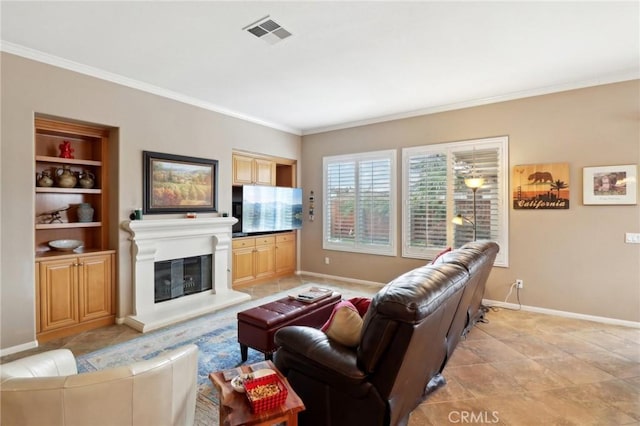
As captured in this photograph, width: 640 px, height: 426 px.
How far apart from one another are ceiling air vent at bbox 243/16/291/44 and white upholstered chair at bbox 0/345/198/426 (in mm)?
2577

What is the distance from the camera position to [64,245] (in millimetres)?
3652

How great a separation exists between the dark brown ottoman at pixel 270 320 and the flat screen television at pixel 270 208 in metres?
2.52

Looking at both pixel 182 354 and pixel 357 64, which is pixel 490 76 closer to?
pixel 357 64

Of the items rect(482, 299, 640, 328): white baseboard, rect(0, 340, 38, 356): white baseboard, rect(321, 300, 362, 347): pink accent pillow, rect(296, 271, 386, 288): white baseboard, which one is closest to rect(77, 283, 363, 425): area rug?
rect(0, 340, 38, 356): white baseboard

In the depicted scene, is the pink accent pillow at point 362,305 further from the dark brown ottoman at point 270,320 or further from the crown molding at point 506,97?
the crown molding at point 506,97

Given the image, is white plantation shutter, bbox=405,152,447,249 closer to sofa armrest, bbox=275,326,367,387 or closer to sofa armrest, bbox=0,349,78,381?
sofa armrest, bbox=275,326,367,387

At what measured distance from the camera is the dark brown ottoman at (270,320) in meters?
2.70

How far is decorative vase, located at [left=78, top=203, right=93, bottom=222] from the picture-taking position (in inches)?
151

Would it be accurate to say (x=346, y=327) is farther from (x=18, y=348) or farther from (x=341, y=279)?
(x=341, y=279)

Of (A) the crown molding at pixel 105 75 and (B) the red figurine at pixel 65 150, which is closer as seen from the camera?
(A) the crown molding at pixel 105 75

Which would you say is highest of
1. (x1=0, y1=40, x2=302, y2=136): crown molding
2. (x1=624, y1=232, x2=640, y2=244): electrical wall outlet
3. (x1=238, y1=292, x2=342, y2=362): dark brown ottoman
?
(x1=0, y1=40, x2=302, y2=136): crown molding

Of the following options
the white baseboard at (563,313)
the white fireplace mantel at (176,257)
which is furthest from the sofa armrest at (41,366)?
the white baseboard at (563,313)

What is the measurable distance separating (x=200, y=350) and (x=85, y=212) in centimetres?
229

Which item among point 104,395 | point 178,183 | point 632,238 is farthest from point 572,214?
point 178,183
